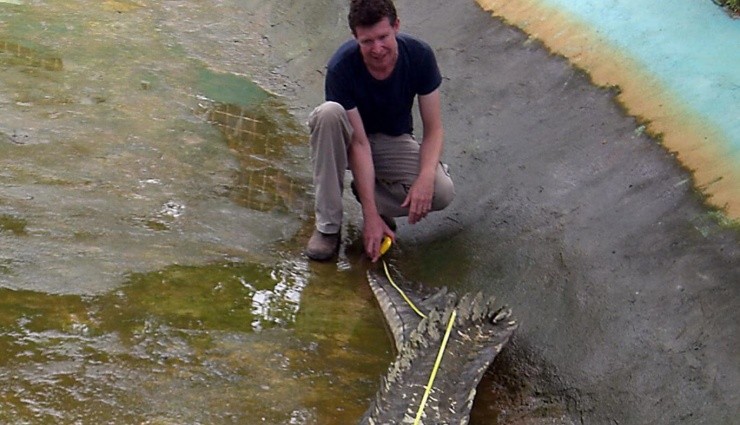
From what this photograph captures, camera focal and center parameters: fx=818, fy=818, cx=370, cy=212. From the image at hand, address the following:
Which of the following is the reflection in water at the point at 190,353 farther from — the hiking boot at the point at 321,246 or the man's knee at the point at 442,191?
the man's knee at the point at 442,191

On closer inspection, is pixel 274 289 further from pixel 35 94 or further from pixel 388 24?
pixel 35 94

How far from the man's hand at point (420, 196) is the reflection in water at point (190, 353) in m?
0.50

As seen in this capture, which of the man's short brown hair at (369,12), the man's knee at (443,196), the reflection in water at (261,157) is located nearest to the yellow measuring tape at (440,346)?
the man's knee at (443,196)

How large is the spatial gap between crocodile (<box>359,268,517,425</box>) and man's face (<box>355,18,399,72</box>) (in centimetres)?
94

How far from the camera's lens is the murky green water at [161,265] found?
2709 mm

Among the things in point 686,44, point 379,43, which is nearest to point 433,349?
point 379,43

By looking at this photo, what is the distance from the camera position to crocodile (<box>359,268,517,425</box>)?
262 cm

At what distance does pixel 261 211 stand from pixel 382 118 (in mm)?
769

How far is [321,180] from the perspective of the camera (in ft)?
12.2

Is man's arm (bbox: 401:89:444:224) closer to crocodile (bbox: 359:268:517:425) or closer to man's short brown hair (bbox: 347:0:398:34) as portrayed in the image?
crocodile (bbox: 359:268:517:425)

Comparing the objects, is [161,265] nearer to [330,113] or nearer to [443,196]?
[330,113]

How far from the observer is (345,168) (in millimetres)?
3742

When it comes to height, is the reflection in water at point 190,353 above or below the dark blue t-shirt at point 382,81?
below

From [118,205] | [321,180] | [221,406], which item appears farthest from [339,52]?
[221,406]
